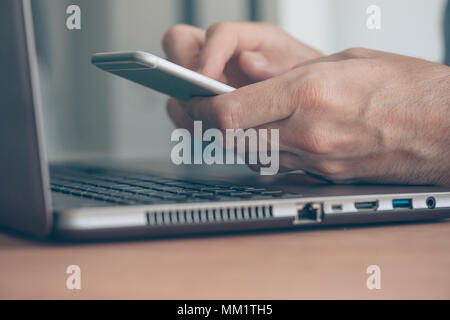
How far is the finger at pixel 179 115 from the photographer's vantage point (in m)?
1.01

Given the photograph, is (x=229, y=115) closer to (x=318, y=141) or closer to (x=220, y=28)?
(x=318, y=141)

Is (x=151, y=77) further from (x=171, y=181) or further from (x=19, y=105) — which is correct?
(x=19, y=105)

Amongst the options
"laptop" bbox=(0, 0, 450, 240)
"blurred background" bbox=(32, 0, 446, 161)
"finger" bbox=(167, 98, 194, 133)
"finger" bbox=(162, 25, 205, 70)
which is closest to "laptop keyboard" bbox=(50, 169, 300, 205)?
"laptop" bbox=(0, 0, 450, 240)

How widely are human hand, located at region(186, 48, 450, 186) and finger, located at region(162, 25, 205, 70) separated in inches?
15.8

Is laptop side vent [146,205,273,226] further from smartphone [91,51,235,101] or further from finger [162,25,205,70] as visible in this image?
finger [162,25,205,70]

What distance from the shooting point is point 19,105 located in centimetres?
40

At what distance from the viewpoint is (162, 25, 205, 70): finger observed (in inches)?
42.6

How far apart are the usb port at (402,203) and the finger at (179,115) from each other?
52 cm

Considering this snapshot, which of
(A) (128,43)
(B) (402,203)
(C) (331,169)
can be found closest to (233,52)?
(C) (331,169)

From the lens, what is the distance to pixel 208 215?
0.46m
